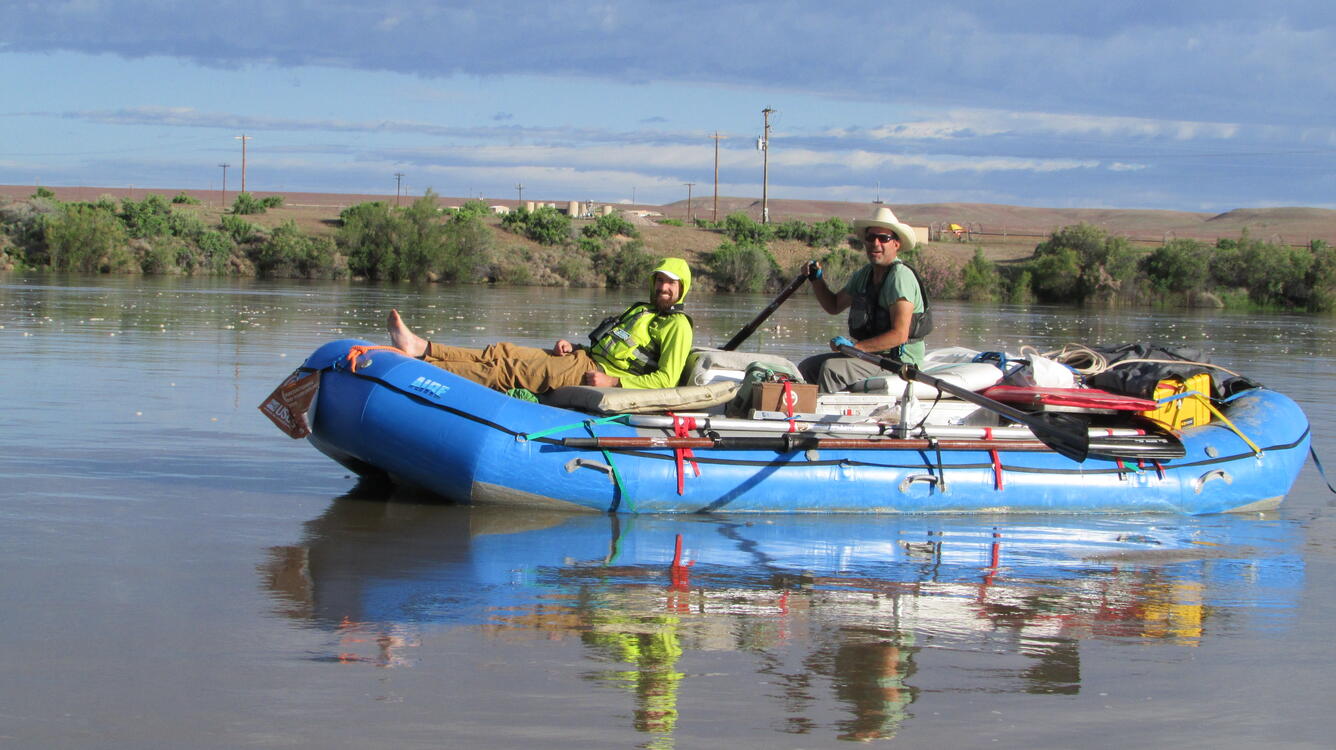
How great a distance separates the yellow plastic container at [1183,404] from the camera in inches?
360

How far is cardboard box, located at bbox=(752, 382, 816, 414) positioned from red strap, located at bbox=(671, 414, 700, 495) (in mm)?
475

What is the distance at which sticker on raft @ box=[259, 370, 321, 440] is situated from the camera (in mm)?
8234

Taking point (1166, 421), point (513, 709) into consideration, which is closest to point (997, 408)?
point (1166, 421)

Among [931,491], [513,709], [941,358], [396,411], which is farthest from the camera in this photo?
[941,358]

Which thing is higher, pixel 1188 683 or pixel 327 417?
pixel 327 417

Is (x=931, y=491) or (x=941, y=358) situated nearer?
(x=931, y=491)

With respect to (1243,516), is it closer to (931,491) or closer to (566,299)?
(931,491)

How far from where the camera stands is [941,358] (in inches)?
397

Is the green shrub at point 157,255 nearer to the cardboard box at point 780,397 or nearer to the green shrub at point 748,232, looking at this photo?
the green shrub at point 748,232

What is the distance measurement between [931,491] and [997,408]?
0.60m

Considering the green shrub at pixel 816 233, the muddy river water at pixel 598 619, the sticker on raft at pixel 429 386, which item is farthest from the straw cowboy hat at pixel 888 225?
the green shrub at pixel 816 233

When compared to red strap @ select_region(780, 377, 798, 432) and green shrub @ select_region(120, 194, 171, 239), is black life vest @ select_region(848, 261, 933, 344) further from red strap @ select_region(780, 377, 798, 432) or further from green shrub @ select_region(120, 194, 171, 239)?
green shrub @ select_region(120, 194, 171, 239)

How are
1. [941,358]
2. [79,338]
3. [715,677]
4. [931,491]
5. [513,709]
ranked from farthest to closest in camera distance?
[79,338] → [941,358] → [931,491] → [715,677] → [513,709]

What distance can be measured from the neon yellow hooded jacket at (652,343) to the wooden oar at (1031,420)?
1.03 metres
